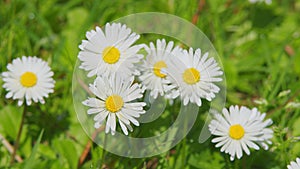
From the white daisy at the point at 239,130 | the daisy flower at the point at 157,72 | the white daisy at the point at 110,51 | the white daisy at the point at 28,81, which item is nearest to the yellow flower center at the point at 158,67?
the daisy flower at the point at 157,72

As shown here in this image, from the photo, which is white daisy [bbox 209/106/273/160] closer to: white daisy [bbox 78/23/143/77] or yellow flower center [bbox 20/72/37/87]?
white daisy [bbox 78/23/143/77]

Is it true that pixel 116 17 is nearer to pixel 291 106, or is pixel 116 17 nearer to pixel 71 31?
pixel 71 31

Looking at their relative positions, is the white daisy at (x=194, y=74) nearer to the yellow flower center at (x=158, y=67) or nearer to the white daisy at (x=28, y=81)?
the yellow flower center at (x=158, y=67)

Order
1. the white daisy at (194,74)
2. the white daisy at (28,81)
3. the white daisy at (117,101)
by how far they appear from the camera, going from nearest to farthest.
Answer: the white daisy at (117,101) < the white daisy at (194,74) < the white daisy at (28,81)

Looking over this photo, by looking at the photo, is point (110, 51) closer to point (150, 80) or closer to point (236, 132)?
point (150, 80)

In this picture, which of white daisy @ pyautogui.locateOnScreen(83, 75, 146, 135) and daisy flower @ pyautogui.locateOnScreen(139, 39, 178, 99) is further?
daisy flower @ pyautogui.locateOnScreen(139, 39, 178, 99)

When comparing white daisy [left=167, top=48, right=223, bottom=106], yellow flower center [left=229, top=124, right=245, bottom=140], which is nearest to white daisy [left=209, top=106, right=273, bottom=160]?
yellow flower center [left=229, top=124, right=245, bottom=140]

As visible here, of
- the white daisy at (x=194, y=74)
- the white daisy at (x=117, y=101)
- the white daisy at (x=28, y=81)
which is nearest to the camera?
the white daisy at (x=117, y=101)
